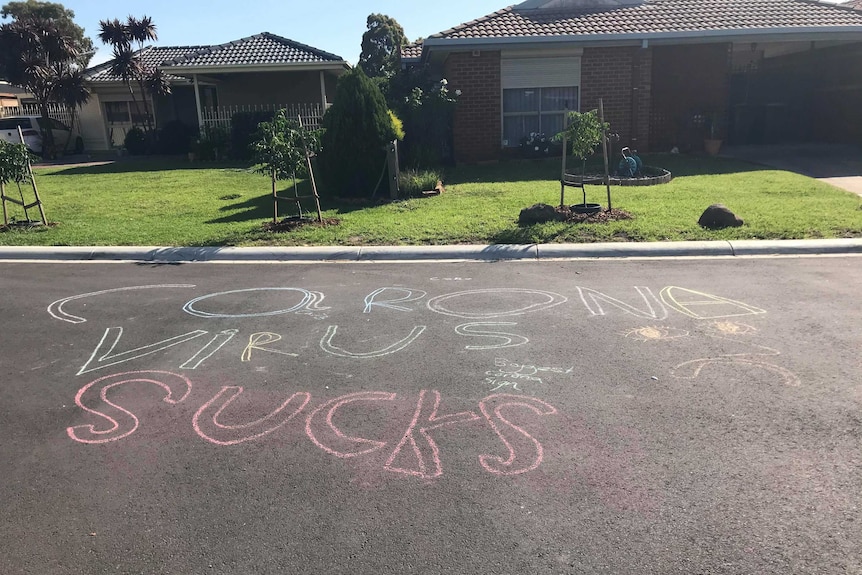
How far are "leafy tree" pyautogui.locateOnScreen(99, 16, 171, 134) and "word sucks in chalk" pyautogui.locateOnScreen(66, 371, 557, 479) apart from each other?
23.8 metres

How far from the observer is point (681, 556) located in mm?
2707

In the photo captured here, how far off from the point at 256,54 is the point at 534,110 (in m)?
11.1

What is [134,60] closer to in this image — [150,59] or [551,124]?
[150,59]

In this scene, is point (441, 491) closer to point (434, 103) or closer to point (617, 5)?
point (434, 103)

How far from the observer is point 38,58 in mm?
26047

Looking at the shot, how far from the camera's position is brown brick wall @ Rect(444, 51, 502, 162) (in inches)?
686

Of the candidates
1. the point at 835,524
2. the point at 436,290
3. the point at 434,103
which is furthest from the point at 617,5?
the point at 835,524

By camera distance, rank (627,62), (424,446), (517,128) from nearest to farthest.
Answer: (424,446) → (627,62) → (517,128)

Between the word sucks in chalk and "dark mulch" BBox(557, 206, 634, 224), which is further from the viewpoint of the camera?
"dark mulch" BBox(557, 206, 634, 224)

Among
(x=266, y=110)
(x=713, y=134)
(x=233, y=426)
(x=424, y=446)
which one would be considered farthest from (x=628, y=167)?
(x=266, y=110)

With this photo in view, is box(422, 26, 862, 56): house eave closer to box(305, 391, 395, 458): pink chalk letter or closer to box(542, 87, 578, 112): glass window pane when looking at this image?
box(542, 87, 578, 112): glass window pane

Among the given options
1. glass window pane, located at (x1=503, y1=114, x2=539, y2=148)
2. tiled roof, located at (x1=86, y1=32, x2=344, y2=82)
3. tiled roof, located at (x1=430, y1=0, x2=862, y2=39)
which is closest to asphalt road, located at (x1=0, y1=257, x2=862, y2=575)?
tiled roof, located at (x1=430, y1=0, x2=862, y2=39)

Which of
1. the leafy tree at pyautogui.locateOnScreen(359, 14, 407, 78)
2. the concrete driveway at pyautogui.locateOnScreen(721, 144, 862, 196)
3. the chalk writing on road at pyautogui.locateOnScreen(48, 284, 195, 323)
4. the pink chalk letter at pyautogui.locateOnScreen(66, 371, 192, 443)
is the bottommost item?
the pink chalk letter at pyautogui.locateOnScreen(66, 371, 192, 443)

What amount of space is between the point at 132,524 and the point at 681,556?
2513 mm
